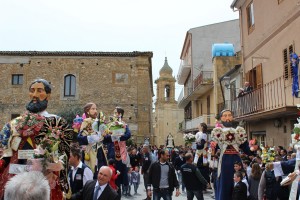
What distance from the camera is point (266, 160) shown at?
820 centimetres

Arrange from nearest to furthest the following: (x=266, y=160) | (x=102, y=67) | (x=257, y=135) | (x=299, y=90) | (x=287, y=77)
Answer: (x=266, y=160)
(x=299, y=90)
(x=287, y=77)
(x=257, y=135)
(x=102, y=67)

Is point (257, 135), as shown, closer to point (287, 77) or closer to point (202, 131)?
point (287, 77)

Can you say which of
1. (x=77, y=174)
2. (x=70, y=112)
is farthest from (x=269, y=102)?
(x=70, y=112)

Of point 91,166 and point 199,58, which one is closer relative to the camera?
point 91,166

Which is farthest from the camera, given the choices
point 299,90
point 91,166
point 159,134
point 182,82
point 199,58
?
point 159,134

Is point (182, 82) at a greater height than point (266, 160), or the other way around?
point (182, 82)

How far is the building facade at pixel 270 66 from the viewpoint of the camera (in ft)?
45.2

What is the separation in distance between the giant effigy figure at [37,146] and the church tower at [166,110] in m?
64.6

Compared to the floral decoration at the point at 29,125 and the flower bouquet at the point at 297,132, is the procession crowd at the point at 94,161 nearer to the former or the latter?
the floral decoration at the point at 29,125

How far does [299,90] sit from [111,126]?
281 inches

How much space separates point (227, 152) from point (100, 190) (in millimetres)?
2924

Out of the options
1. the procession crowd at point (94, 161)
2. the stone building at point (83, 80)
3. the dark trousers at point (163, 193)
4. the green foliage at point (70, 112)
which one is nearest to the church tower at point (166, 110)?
the stone building at point (83, 80)

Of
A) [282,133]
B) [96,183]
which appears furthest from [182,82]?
[96,183]

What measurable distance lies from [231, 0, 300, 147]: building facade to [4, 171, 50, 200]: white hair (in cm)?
1095
